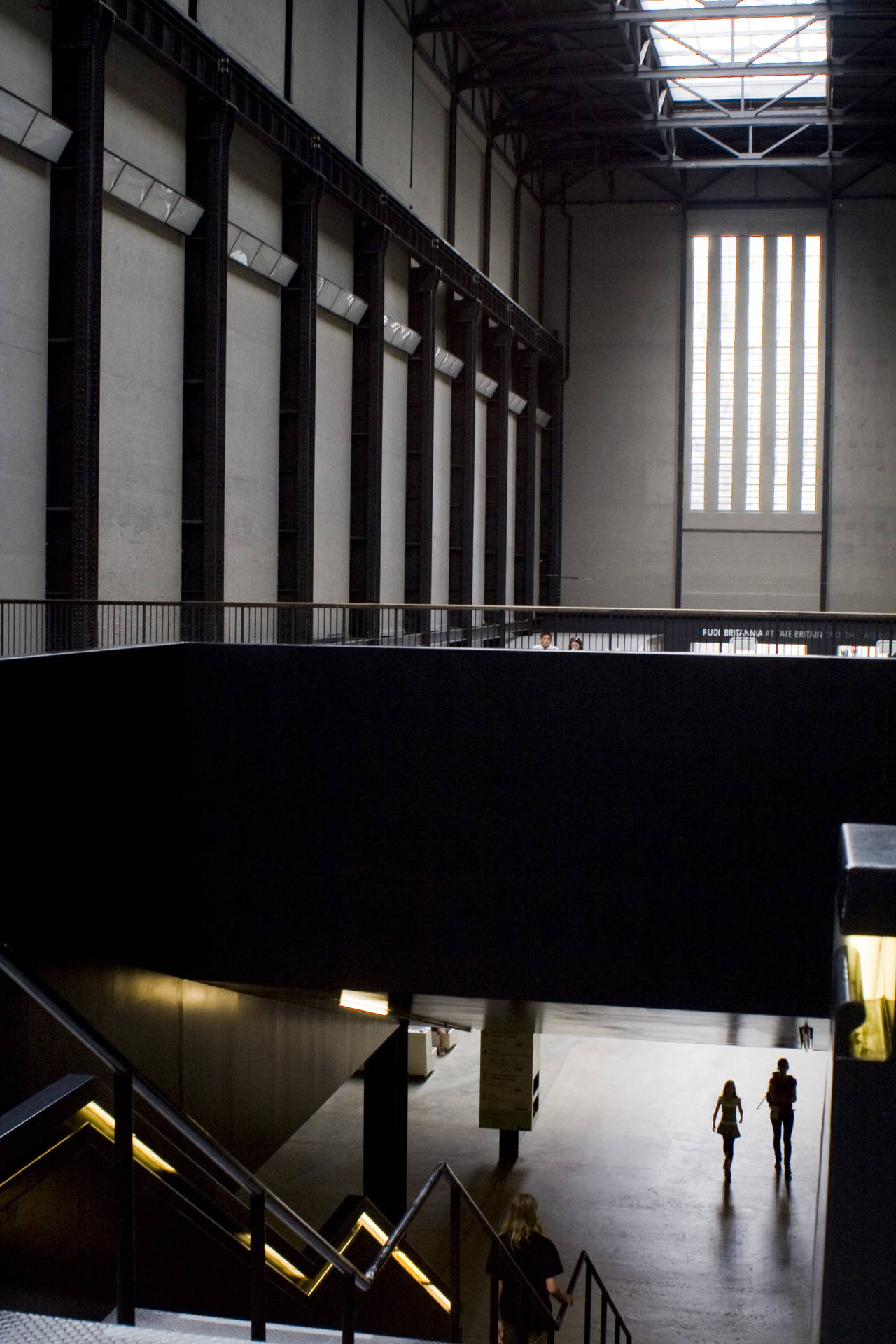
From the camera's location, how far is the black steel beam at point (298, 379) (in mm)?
24688

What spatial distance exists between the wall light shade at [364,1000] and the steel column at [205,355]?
7.56 metres

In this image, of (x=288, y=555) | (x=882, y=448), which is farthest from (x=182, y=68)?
(x=882, y=448)

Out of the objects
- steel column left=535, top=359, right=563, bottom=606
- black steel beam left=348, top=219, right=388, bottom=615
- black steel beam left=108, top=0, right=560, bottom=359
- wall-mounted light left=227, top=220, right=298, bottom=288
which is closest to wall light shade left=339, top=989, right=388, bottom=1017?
wall-mounted light left=227, top=220, right=298, bottom=288

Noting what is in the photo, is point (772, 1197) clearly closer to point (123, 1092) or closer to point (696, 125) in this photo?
point (123, 1092)

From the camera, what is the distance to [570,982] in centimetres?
1299

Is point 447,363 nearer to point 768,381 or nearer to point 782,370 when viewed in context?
point 768,381

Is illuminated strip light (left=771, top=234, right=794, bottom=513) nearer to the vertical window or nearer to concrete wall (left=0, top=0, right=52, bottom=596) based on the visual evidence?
the vertical window

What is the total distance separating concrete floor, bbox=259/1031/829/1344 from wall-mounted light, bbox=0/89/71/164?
1581 centimetres

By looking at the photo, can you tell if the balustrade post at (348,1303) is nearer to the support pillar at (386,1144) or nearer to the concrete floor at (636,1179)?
the concrete floor at (636,1179)

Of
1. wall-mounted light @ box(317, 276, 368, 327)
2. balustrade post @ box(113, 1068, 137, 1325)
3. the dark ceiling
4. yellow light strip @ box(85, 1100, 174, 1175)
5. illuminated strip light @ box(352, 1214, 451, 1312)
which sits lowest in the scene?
illuminated strip light @ box(352, 1214, 451, 1312)

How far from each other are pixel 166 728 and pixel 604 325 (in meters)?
36.9

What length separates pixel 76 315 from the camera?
17.1 metres

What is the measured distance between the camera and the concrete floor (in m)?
16.5

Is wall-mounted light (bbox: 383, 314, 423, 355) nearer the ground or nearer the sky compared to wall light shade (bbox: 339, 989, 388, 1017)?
nearer the sky
